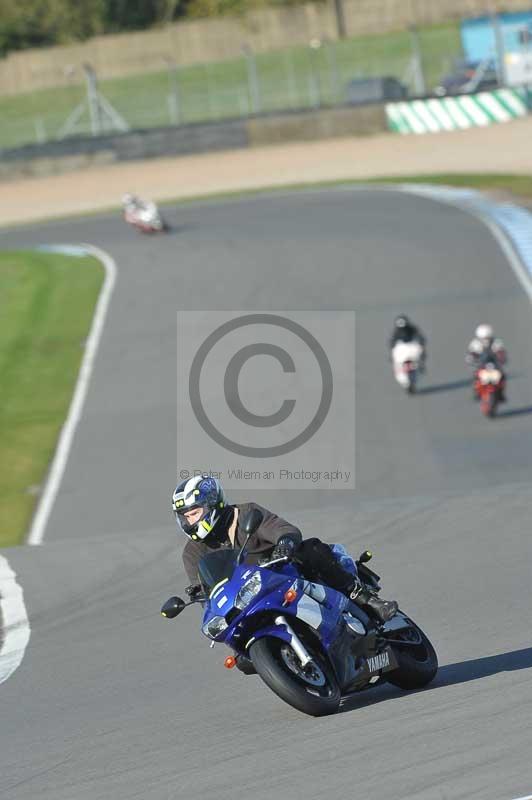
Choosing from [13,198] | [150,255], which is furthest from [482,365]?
[13,198]

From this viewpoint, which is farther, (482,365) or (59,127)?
(59,127)

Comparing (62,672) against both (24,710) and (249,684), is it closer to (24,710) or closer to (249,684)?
(24,710)

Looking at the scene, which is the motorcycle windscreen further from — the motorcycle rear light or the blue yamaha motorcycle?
the motorcycle rear light

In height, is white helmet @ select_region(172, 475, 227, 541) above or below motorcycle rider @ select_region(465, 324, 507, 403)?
above

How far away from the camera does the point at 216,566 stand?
7.19 m

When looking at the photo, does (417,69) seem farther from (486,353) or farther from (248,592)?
(248,592)

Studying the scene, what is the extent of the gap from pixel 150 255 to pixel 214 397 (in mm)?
12680

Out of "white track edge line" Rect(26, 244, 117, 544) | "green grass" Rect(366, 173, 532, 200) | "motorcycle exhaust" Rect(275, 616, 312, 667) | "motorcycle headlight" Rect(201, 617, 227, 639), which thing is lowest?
"white track edge line" Rect(26, 244, 117, 544)

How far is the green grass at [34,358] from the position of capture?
1880cm

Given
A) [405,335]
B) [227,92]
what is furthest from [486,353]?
[227,92]

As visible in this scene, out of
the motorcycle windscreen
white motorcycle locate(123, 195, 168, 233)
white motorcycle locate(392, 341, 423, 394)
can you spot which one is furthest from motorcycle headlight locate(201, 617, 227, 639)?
white motorcycle locate(123, 195, 168, 233)

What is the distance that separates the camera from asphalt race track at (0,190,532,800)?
6.34m

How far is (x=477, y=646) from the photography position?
8.41 metres

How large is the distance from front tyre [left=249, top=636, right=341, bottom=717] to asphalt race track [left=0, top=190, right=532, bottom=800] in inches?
4.3
